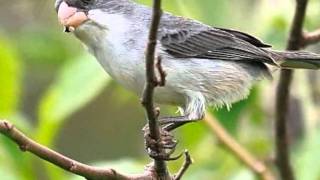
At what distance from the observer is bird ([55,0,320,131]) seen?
327 cm

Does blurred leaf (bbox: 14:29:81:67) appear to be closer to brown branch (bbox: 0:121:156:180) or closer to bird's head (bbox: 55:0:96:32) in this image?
bird's head (bbox: 55:0:96:32)

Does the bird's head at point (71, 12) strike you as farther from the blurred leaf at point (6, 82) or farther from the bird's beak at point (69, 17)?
the blurred leaf at point (6, 82)

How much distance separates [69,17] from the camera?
10.5 feet

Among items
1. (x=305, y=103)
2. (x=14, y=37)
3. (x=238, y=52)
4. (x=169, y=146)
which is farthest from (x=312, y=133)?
(x=14, y=37)

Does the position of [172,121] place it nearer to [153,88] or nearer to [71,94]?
[153,88]

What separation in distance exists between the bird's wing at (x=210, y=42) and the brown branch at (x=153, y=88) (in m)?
0.64

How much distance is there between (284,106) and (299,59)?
9.2 inches

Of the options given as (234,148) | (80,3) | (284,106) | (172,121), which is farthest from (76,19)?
(234,148)

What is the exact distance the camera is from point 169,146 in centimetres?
304

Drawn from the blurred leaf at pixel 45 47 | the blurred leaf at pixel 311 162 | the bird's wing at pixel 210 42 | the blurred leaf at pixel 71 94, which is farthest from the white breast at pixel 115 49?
the blurred leaf at pixel 45 47

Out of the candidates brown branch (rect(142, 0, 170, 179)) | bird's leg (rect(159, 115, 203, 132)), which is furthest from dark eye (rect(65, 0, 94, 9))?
brown branch (rect(142, 0, 170, 179))

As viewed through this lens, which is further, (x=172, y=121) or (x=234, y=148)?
(x=234, y=148)

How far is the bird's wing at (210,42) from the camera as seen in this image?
3.59m

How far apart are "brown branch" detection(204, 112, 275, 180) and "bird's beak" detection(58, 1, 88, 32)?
3.42 feet
